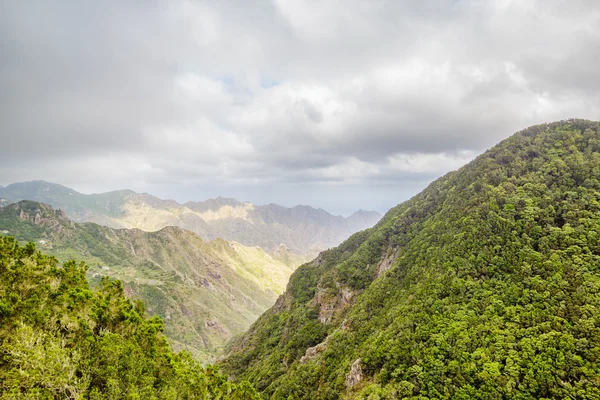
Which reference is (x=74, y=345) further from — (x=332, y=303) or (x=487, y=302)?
(x=332, y=303)

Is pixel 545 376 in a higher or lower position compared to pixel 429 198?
lower

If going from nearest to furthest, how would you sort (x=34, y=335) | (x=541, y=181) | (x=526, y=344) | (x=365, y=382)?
1. (x=34, y=335)
2. (x=526, y=344)
3. (x=365, y=382)
4. (x=541, y=181)

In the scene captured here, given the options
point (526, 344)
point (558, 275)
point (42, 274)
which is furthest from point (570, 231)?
point (42, 274)

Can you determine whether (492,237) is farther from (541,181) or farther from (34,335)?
(34,335)

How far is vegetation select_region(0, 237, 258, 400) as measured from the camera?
33.0m

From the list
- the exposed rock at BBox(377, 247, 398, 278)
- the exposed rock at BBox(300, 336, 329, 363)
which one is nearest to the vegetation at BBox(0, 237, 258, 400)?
the exposed rock at BBox(300, 336, 329, 363)

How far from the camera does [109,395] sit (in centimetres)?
3691

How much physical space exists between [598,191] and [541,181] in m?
19.2

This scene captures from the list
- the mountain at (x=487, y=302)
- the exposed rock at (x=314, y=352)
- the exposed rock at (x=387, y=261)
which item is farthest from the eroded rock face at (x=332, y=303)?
the exposed rock at (x=314, y=352)

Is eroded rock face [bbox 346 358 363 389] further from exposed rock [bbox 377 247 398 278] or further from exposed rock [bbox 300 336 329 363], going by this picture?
exposed rock [bbox 377 247 398 278]

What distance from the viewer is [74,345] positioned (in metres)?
42.6

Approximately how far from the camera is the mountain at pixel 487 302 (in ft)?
227

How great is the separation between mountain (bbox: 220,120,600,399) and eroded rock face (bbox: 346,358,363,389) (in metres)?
0.36

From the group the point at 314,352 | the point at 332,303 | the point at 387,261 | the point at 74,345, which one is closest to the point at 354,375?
the point at 314,352
